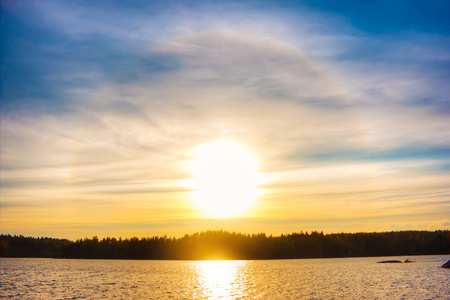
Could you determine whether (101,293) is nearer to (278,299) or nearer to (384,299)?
(278,299)

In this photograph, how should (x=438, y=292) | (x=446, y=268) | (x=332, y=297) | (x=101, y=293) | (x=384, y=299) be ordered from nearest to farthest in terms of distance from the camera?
1. (x=384, y=299)
2. (x=332, y=297)
3. (x=438, y=292)
4. (x=101, y=293)
5. (x=446, y=268)

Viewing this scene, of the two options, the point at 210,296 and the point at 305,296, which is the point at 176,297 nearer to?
the point at 210,296

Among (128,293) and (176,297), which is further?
(128,293)

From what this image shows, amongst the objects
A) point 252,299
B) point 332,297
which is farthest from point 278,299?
point 332,297

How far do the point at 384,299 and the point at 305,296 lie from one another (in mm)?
15537

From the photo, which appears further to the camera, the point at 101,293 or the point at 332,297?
the point at 101,293

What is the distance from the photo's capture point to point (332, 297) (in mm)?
80062

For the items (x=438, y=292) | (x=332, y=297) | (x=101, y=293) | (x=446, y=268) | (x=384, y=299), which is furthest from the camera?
(x=446, y=268)

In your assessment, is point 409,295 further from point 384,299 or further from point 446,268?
point 446,268

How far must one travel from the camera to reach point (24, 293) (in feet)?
286

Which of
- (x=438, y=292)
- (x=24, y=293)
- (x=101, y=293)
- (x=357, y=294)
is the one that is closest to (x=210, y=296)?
(x=101, y=293)

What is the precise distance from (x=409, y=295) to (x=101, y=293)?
6755 cm

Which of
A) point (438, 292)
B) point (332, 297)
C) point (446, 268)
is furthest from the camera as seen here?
point (446, 268)

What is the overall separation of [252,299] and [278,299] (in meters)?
5.33
